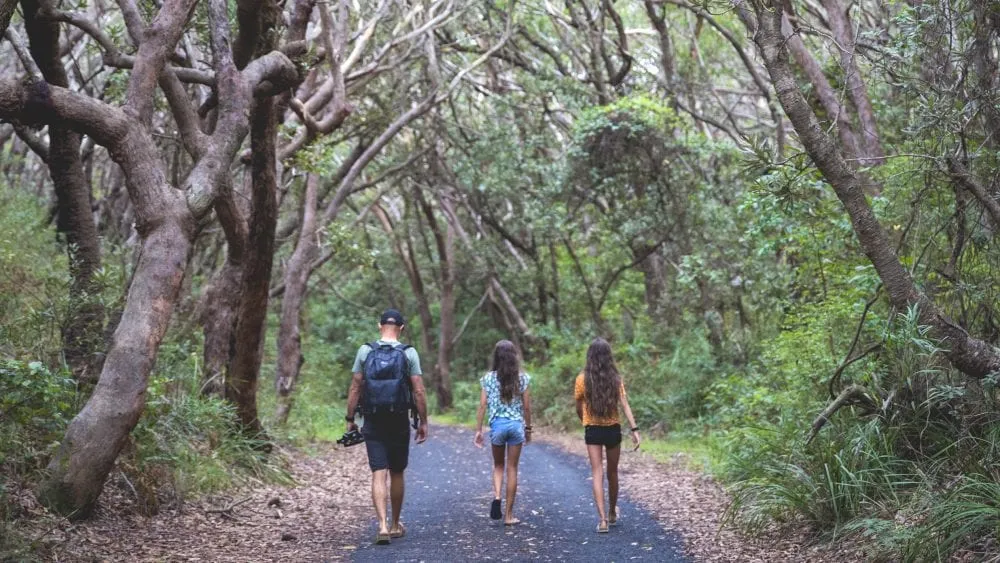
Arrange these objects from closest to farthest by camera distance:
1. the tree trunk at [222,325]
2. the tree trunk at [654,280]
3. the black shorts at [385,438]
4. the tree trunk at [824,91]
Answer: the black shorts at [385,438] < the tree trunk at [222,325] < the tree trunk at [824,91] < the tree trunk at [654,280]

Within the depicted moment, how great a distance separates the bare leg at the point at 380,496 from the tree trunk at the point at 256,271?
13.0ft

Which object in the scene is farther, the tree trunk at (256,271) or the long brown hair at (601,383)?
the tree trunk at (256,271)

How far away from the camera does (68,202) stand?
10.5 m

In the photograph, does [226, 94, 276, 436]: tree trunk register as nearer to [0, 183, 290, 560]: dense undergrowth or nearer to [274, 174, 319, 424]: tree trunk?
[0, 183, 290, 560]: dense undergrowth

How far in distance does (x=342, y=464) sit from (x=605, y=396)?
772 centimetres

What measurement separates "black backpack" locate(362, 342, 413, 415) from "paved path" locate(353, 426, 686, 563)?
1.19 metres

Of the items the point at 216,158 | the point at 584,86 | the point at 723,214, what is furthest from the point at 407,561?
the point at 584,86

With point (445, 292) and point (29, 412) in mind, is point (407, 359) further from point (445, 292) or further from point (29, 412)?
point (445, 292)

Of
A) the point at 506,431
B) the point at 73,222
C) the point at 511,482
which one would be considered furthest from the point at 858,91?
the point at 73,222

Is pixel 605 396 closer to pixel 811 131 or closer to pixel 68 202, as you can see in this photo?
pixel 811 131

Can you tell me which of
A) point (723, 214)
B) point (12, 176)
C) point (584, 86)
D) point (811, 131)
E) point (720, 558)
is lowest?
point (720, 558)

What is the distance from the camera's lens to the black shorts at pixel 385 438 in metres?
8.07

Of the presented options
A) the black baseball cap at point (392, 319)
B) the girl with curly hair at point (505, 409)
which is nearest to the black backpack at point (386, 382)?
the black baseball cap at point (392, 319)

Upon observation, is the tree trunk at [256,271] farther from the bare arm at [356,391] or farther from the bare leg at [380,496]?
the bare leg at [380,496]
